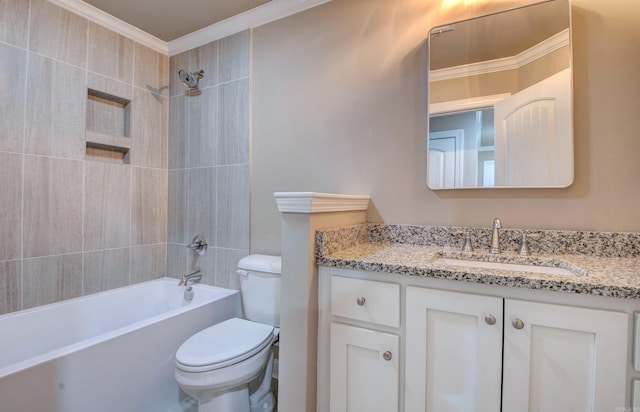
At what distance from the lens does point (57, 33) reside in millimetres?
1685

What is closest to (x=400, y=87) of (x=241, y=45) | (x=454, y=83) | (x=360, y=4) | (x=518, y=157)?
(x=454, y=83)

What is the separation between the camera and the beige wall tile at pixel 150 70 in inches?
82.4

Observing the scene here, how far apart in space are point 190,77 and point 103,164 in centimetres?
85

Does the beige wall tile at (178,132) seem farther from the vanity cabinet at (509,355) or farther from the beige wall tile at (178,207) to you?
the vanity cabinet at (509,355)

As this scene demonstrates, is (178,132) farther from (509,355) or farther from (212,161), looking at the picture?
(509,355)

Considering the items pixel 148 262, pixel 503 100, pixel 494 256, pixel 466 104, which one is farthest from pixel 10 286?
pixel 503 100

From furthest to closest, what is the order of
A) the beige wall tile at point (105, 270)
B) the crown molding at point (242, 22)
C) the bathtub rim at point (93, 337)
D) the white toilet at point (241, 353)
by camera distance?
the beige wall tile at point (105, 270), the crown molding at point (242, 22), the white toilet at point (241, 353), the bathtub rim at point (93, 337)

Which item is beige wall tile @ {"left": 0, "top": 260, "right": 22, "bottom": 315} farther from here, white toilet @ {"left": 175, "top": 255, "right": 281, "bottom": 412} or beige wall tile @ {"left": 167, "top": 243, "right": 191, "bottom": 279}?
white toilet @ {"left": 175, "top": 255, "right": 281, "bottom": 412}

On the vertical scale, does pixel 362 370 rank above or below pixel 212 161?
below

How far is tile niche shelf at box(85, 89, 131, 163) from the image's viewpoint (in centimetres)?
188

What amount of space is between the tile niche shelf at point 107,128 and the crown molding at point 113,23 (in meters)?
0.46

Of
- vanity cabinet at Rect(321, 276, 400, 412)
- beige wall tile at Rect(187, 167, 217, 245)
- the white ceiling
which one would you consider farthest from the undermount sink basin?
the white ceiling

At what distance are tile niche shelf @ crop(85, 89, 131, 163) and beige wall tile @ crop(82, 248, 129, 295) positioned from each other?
2.16 ft

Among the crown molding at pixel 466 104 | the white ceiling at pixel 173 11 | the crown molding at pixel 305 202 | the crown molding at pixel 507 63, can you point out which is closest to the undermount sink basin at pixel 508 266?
the crown molding at pixel 305 202
